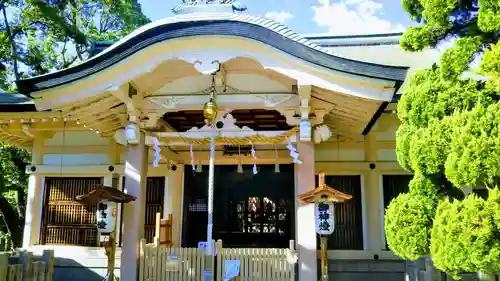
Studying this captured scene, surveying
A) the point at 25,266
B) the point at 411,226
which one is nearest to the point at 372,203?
the point at 411,226

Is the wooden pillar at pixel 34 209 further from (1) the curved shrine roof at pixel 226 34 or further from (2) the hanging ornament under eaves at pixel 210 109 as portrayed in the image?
(2) the hanging ornament under eaves at pixel 210 109

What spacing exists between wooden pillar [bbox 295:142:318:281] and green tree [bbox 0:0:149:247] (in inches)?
461

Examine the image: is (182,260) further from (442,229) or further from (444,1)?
(444,1)

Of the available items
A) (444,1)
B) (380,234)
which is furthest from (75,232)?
(444,1)

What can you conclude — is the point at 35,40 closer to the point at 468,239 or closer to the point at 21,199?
the point at 21,199

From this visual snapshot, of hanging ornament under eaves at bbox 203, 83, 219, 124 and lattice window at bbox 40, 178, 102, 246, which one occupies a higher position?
hanging ornament under eaves at bbox 203, 83, 219, 124

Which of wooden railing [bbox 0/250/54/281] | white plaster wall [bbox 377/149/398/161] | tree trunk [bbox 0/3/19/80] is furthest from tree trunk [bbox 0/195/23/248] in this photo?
white plaster wall [bbox 377/149/398/161]

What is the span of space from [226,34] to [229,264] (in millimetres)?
3354

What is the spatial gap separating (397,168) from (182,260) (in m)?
4.83

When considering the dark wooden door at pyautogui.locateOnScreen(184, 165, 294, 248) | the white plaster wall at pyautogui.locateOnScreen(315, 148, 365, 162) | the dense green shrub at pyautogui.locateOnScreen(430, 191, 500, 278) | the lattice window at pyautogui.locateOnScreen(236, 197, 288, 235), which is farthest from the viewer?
the lattice window at pyautogui.locateOnScreen(236, 197, 288, 235)

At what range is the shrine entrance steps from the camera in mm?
5996

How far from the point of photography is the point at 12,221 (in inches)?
564

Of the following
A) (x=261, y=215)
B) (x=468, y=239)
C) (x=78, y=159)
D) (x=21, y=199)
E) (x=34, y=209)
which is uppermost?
(x=78, y=159)

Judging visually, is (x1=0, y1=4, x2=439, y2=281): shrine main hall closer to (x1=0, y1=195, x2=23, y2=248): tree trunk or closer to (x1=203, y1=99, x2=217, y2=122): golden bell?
(x1=203, y1=99, x2=217, y2=122): golden bell
